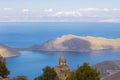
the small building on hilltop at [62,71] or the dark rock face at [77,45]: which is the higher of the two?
the dark rock face at [77,45]

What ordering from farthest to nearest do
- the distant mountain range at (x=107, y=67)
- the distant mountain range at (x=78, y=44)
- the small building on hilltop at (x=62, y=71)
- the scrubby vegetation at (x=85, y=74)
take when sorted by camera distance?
the distant mountain range at (x=78, y=44) → the distant mountain range at (x=107, y=67) → the small building on hilltop at (x=62, y=71) → the scrubby vegetation at (x=85, y=74)

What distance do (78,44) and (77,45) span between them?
1794 mm

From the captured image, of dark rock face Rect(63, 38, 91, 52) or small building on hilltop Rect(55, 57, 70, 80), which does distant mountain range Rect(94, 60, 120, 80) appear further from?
dark rock face Rect(63, 38, 91, 52)

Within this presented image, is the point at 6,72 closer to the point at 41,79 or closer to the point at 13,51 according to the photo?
the point at 41,79

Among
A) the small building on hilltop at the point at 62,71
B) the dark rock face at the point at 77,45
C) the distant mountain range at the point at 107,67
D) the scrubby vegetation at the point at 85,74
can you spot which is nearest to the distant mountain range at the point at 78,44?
the dark rock face at the point at 77,45

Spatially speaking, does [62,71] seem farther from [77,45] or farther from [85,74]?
[77,45]

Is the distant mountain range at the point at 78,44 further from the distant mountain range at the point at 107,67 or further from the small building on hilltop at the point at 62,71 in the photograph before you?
the small building on hilltop at the point at 62,71

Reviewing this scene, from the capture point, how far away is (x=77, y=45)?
596 ft

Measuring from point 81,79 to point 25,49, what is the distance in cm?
15333

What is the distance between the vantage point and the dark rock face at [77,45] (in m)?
177

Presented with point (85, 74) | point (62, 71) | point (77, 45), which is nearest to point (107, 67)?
point (62, 71)

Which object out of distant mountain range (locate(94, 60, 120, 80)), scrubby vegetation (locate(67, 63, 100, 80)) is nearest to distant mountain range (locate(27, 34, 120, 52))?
distant mountain range (locate(94, 60, 120, 80))

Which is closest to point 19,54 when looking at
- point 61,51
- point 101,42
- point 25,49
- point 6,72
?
point 25,49

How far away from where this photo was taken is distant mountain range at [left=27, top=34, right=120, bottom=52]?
17712cm
